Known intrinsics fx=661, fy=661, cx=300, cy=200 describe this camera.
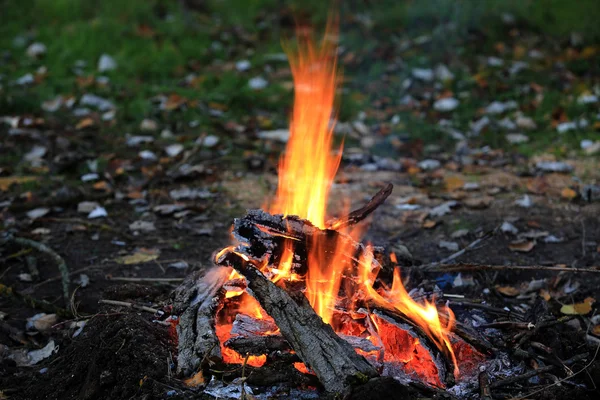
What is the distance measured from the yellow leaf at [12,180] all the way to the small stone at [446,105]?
4092mm

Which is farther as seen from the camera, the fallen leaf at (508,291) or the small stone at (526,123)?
the small stone at (526,123)

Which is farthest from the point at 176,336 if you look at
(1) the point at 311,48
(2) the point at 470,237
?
(1) the point at 311,48

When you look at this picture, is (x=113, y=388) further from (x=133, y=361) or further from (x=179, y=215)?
(x=179, y=215)

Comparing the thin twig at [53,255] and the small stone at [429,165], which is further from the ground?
the small stone at [429,165]

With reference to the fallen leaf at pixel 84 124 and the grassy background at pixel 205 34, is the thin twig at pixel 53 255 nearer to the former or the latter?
the fallen leaf at pixel 84 124

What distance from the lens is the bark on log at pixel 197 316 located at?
9.08ft

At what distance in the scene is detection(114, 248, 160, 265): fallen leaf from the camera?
4.36 meters

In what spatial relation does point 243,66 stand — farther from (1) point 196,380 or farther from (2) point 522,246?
(1) point 196,380

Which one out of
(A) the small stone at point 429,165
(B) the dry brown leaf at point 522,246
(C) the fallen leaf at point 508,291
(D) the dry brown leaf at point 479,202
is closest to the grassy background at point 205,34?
(A) the small stone at point 429,165

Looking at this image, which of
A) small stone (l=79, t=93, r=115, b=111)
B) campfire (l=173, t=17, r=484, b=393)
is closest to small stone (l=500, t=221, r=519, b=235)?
campfire (l=173, t=17, r=484, b=393)

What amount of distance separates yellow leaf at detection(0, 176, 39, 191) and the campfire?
3.01 m

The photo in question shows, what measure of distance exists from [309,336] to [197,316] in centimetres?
54

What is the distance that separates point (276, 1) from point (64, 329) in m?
6.40

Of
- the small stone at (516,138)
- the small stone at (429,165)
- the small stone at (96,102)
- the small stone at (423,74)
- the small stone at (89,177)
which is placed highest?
the small stone at (423,74)
